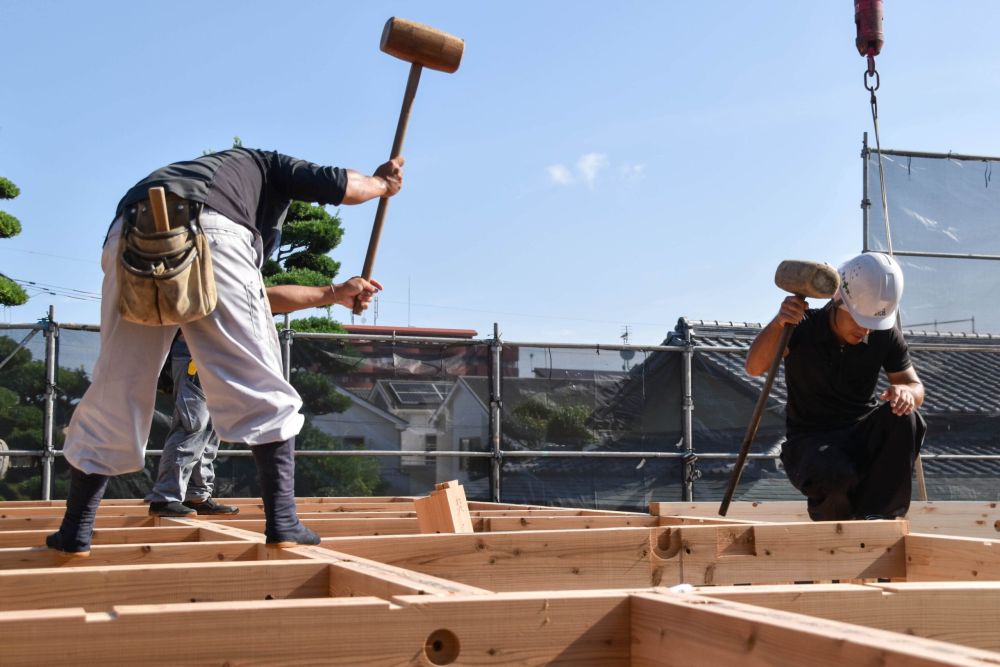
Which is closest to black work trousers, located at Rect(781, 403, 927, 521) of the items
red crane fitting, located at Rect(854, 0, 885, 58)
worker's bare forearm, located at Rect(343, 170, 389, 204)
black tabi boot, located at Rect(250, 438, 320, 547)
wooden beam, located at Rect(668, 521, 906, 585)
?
wooden beam, located at Rect(668, 521, 906, 585)

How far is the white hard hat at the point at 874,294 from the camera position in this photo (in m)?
4.44

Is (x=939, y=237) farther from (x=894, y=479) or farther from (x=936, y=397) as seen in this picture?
(x=894, y=479)

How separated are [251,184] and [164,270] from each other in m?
0.57

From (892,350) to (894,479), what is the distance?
2.35 feet

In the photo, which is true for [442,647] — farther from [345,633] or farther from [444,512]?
[444,512]

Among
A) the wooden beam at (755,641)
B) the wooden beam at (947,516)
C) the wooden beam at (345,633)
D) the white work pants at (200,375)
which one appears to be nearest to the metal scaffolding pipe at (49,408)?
the wooden beam at (947,516)

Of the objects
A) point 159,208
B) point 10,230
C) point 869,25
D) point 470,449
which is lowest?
point 470,449

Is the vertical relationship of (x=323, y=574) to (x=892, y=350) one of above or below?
below

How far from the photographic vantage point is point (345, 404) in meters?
9.60

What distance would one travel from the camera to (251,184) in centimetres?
318

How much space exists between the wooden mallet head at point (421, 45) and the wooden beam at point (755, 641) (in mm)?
2978

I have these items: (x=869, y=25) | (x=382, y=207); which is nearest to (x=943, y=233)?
(x=869, y=25)

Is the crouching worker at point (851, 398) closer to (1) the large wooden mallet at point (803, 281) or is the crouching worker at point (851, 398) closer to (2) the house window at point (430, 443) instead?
(1) the large wooden mallet at point (803, 281)

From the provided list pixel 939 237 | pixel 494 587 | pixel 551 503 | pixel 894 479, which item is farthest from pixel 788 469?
pixel 939 237
